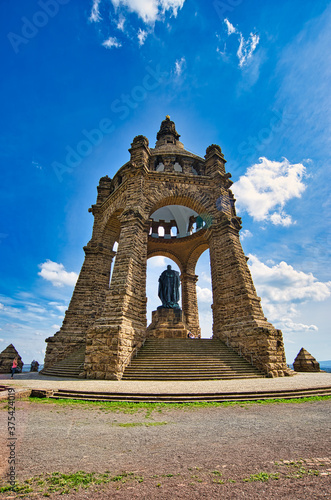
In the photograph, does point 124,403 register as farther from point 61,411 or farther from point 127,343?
point 127,343

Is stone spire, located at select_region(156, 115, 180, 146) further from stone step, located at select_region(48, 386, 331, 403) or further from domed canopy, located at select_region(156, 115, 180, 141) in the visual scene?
stone step, located at select_region(48, 386, 331, 403)

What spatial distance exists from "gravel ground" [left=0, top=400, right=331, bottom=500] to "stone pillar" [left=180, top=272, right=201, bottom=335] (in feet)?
56.4

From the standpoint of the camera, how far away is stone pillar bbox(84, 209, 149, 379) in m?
9.65

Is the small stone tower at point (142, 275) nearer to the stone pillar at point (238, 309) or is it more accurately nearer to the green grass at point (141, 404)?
the stone pillar at point (238, 309)

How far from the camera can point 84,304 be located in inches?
635

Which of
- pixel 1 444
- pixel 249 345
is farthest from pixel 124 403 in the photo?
pixel 249 345

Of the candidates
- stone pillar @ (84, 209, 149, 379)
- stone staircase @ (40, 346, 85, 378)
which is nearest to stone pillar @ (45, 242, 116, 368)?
stone staircase @ (40, 346, 85, 378)

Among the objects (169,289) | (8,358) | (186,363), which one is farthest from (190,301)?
(8,358)

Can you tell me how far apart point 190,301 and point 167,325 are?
293 inches

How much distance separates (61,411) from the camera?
4.75 m

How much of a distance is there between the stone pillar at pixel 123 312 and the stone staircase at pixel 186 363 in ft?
2.18

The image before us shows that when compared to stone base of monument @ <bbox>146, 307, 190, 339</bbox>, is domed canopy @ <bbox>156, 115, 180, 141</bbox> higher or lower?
higher

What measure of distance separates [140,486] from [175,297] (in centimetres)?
1487

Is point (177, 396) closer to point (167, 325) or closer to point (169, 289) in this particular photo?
point (167, 325)
